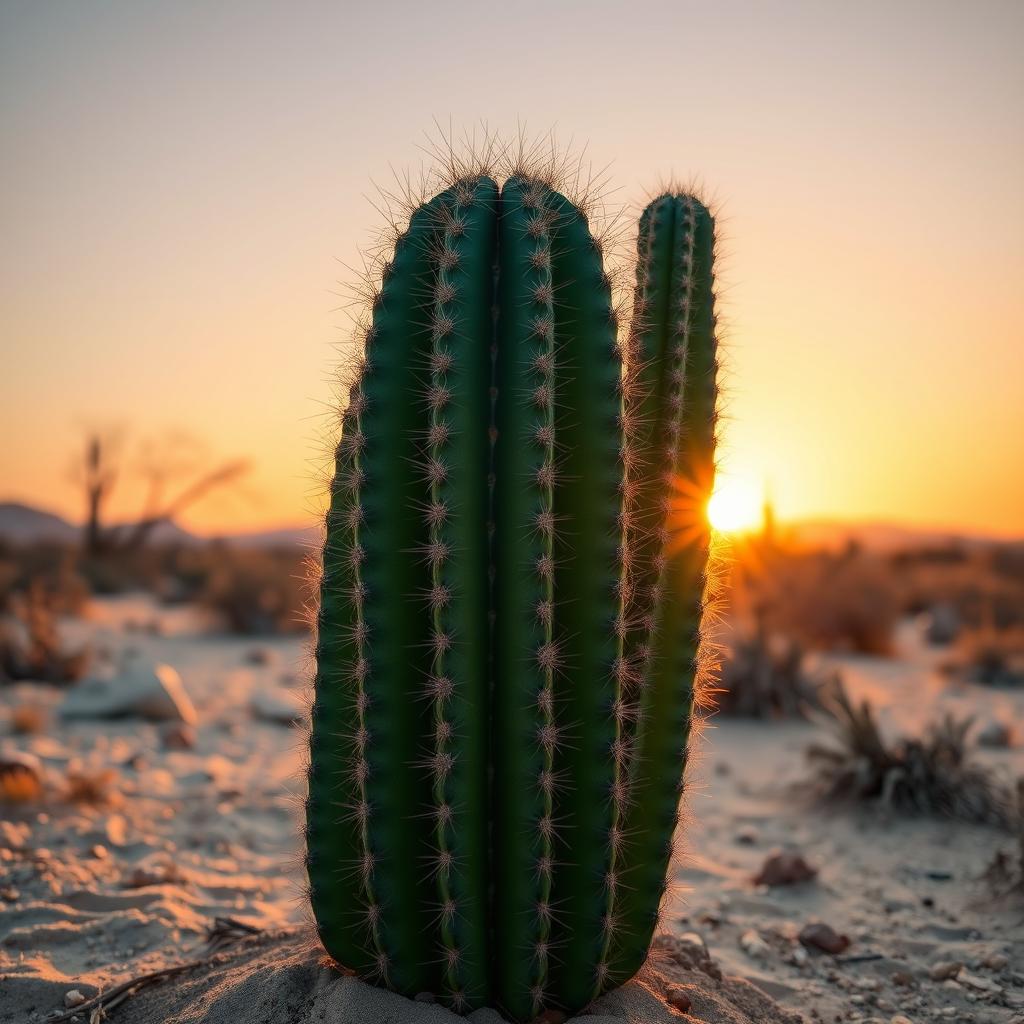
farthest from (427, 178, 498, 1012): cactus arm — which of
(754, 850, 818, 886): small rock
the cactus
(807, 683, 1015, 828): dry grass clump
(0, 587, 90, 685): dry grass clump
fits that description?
(0, 587, 90, 685): dry grass clump

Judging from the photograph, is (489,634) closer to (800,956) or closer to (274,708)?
(800,956)

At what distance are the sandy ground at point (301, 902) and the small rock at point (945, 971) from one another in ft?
0.17

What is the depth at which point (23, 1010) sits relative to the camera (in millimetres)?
3354

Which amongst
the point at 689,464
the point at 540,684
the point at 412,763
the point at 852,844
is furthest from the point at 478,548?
the point at 852,844

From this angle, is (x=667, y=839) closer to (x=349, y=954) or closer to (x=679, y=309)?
(x=349, y=954)

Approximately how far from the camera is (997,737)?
829 cm

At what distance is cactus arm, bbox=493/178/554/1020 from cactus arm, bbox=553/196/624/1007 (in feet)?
0.35

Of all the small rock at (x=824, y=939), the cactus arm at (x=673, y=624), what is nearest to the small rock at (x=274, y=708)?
the small rock at (x=824, y=939)

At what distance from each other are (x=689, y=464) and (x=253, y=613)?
13.2 metres

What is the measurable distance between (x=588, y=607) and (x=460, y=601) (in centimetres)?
38

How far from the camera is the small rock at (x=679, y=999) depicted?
10.6ft

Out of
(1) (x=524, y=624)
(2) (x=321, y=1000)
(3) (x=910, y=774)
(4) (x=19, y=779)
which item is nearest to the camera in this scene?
(1) (x=524, y=624)

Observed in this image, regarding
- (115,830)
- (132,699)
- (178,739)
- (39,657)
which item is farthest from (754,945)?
(39,657)

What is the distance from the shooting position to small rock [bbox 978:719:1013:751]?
8.29m
